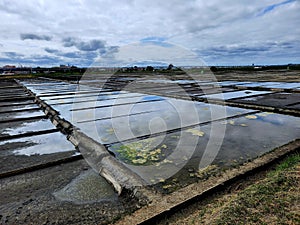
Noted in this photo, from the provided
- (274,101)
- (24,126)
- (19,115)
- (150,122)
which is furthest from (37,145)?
(274,101)

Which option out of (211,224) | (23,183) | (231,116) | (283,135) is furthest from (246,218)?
(231,116)

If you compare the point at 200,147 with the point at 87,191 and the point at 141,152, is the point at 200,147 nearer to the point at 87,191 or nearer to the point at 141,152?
the point at 141,152

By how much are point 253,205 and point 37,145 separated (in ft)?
9.78

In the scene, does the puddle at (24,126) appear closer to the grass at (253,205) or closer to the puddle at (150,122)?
the puddle at (150,122)

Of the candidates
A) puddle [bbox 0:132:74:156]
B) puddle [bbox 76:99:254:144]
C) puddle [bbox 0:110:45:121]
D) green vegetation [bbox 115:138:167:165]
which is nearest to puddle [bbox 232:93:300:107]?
puddle [bbox 76:99:254:144]

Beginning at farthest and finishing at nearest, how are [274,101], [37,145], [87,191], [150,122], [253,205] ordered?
1. [274,101]
2. [150,122]
3. [37,145]
4. [87,191]
5. [253,205]

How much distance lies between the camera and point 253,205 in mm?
1549

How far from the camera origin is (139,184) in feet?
6.63

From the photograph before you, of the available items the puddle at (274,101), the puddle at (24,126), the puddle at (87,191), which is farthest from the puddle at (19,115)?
the puddle at (274,101)

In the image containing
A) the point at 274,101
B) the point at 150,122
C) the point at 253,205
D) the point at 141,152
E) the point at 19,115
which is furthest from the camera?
the point at 274,101

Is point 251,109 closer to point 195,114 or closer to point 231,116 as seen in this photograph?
point 231,116

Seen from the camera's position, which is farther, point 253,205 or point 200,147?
point 200,147

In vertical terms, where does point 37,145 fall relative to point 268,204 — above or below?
below

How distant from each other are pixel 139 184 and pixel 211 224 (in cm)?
79
